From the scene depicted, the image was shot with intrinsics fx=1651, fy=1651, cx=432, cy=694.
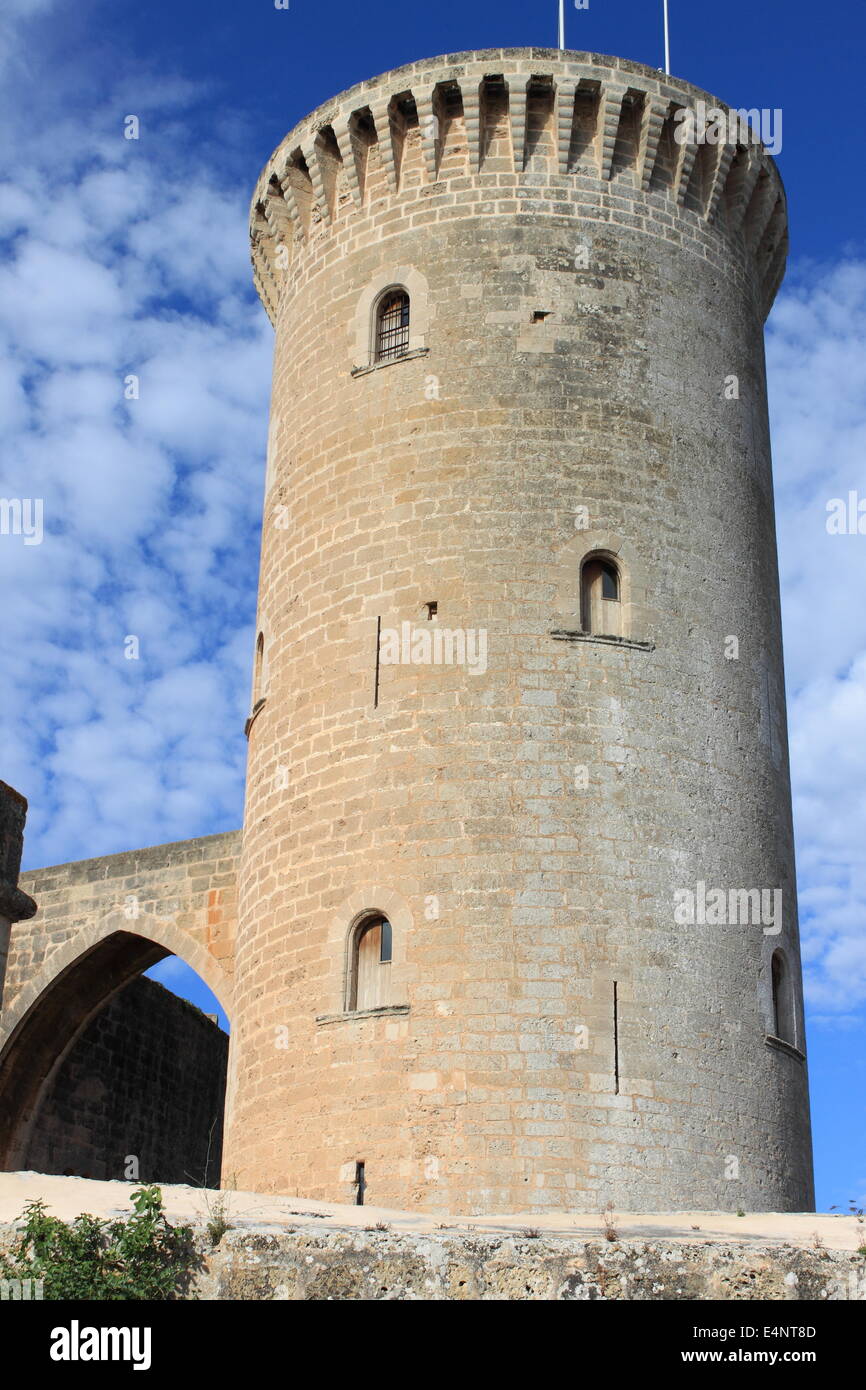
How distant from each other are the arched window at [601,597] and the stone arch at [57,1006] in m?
7.27

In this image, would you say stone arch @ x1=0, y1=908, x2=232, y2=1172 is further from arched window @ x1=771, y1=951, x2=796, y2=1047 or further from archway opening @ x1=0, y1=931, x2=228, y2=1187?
arched window @ x1=771, y1=951, x2=796, y2=1047

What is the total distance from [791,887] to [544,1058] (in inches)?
139

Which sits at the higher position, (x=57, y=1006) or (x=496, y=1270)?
(x=57, y=1006)

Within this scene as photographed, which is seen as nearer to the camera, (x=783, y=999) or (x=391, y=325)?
(x=783, y=999)

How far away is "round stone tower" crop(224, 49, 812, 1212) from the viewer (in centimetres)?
1284

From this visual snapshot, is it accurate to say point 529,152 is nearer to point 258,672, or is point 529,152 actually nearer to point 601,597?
point 601,597

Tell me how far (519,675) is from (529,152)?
5416 mm

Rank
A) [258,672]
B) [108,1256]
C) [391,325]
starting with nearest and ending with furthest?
1. [108,1256]
2. [391,325]
3. [258,672]

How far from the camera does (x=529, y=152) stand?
1583cm

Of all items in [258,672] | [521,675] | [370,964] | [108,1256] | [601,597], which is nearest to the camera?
[108,1256]

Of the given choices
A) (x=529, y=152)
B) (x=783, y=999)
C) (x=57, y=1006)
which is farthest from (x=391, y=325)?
(x=57, y=1006)

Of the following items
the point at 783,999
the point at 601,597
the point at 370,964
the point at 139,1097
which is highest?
the point at 601,597
